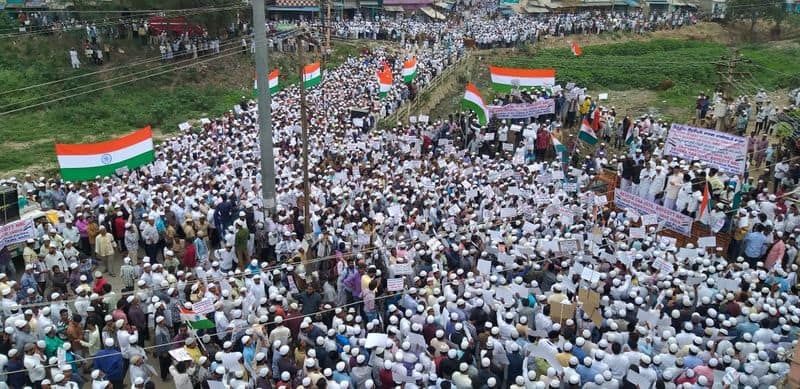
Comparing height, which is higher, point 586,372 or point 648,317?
point 648,317

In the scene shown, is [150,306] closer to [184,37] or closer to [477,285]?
[477,285]

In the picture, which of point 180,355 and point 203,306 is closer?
point 180,355

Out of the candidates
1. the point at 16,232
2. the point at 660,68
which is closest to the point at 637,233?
the point at 16,232

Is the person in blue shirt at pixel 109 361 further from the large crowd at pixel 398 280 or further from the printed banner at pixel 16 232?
the printed banner at pixel 16 232

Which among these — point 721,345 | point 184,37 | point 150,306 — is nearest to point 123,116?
point 184,37

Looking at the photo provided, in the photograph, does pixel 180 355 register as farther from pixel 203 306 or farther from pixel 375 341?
pixel 375 341

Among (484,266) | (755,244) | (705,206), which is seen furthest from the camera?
(705,206)

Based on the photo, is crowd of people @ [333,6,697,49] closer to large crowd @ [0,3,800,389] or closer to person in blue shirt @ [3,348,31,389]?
large crowd @ [0,3,800,389]
